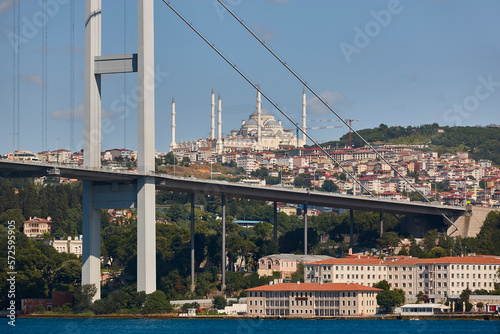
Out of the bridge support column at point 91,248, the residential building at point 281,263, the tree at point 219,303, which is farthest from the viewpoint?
the residential building at point 281,263

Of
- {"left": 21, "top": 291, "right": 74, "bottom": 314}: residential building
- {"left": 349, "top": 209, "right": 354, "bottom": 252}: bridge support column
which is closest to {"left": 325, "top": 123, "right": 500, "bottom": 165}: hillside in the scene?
{"left": 349, "top": 209, "right": 354, "bottom": 252}: bridge support column

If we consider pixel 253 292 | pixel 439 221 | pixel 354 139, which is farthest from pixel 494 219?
pixel 354 139

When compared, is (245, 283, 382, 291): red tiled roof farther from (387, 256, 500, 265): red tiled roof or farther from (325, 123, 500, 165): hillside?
(325, 123, 500, 165): hillside

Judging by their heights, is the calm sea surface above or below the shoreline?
below

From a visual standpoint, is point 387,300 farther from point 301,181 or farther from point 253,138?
point 253,138

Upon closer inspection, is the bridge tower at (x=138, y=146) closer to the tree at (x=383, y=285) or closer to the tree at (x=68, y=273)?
the tree at (x=68, y=273)

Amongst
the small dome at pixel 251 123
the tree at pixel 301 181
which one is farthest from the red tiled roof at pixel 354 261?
the small dome at pixel 251 123
